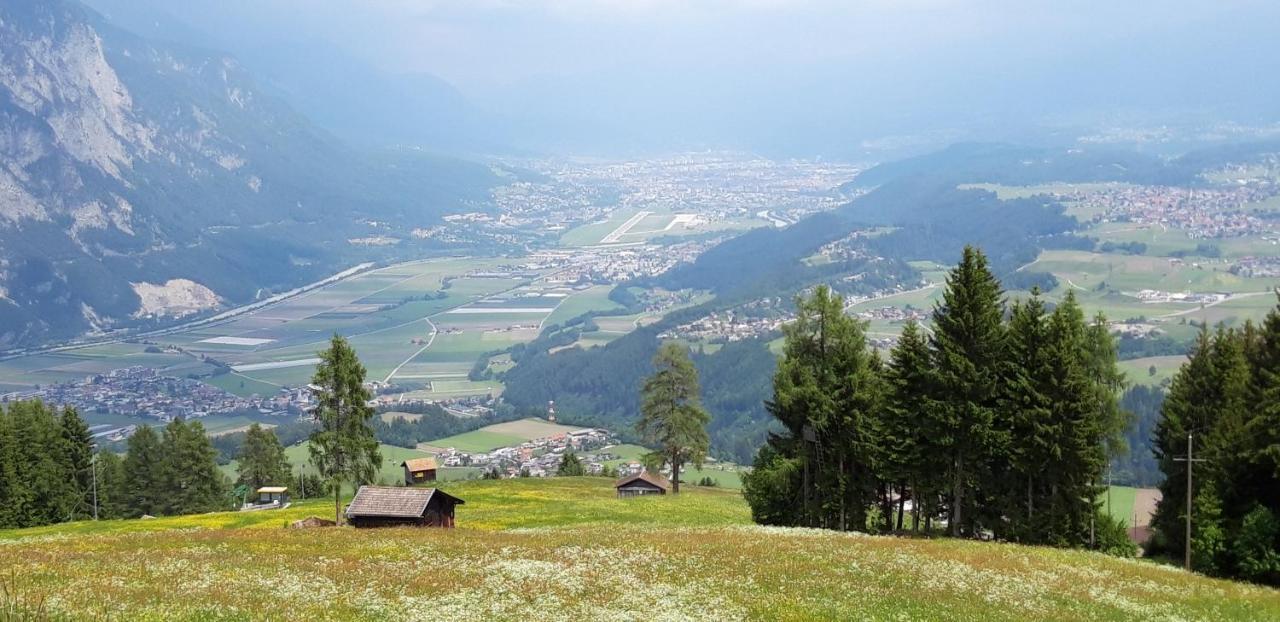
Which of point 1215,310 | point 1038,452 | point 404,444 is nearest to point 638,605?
point 1038,452

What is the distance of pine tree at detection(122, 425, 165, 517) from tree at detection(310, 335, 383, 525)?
1873 inches

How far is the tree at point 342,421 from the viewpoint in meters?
48.4

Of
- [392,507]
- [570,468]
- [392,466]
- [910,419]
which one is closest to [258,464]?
[570,468]

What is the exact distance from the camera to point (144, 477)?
87.9 metres

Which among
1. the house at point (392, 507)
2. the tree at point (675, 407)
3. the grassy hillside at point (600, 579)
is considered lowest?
the house at point (392, 507)

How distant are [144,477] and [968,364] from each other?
79.3 meters

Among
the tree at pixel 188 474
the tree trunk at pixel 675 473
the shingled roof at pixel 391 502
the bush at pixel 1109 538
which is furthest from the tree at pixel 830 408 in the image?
the tree at pixel 188 474

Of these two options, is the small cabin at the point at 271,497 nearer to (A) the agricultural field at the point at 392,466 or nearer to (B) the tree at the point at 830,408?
(A) the agricultural field at the point at 392,466

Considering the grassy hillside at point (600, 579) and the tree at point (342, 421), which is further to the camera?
the tree at point (342, 421)

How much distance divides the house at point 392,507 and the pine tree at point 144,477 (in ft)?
161

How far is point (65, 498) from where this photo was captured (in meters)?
78.0

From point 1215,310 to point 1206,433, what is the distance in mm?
178156

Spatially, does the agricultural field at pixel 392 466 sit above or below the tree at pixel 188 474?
below

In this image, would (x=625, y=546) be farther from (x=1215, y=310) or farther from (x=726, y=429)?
(x=1215, y=310)
